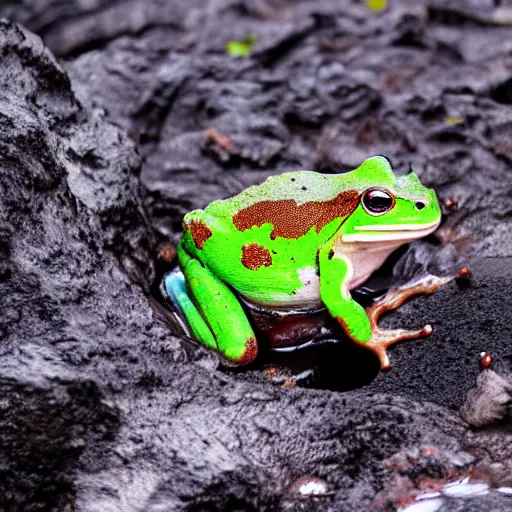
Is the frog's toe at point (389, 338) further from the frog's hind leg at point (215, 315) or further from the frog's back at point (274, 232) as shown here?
the frog's hind leg at point (215, 315)

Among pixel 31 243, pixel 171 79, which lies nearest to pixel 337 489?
pixel 31 243

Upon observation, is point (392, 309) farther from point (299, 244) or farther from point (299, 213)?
point (299, 213)

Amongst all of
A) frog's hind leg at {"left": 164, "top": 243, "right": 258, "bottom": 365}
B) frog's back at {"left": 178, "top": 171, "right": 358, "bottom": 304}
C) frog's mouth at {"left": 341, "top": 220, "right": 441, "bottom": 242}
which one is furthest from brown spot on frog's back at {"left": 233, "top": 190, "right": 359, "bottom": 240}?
frog's hind leg at {"left": 164, "top": 243, "right": 258, "bottom": 365}

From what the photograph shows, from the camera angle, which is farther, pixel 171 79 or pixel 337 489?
pixel 171 79

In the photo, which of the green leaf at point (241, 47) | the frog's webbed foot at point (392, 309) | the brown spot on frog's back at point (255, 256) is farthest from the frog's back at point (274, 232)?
the green leaf at point (241, 47)

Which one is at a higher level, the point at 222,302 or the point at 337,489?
the point at 222,302

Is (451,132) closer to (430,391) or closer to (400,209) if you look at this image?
(400,209)

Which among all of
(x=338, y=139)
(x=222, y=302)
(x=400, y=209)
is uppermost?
(x=400, y=209)
